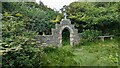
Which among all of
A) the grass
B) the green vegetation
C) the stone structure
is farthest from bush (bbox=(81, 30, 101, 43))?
the grass

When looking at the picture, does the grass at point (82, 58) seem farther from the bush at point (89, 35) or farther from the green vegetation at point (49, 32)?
the bush at point (89, 35)

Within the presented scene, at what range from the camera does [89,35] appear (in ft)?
27.3

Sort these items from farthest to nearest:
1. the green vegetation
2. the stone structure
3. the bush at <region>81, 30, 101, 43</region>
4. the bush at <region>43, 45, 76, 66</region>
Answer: the bush at <region>81, 30, 101, 43</region>
the stone structure
the bush at <region>43, 45, 76, 66</region>
the green vegetation

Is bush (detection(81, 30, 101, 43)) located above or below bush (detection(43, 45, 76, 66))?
above

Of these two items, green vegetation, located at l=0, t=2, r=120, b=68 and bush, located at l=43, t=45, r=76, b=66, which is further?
bush, located at l=43, t=45, r=76, b=66

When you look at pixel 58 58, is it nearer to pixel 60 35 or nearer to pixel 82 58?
pixel 82 58

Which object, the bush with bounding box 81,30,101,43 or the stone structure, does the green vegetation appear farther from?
the stone structure

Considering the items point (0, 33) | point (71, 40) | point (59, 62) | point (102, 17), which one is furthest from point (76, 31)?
point (0, 33)

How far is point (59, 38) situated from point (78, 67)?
3294 mm

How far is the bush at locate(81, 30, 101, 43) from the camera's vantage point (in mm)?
8273

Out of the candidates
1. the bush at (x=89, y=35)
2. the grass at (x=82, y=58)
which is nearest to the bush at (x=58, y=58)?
the grass at (x=82, y=58)

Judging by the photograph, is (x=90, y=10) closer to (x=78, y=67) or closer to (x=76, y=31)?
(x=76, y=31)

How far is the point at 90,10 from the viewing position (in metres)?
9.23

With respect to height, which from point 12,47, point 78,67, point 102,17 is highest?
point 102,17
